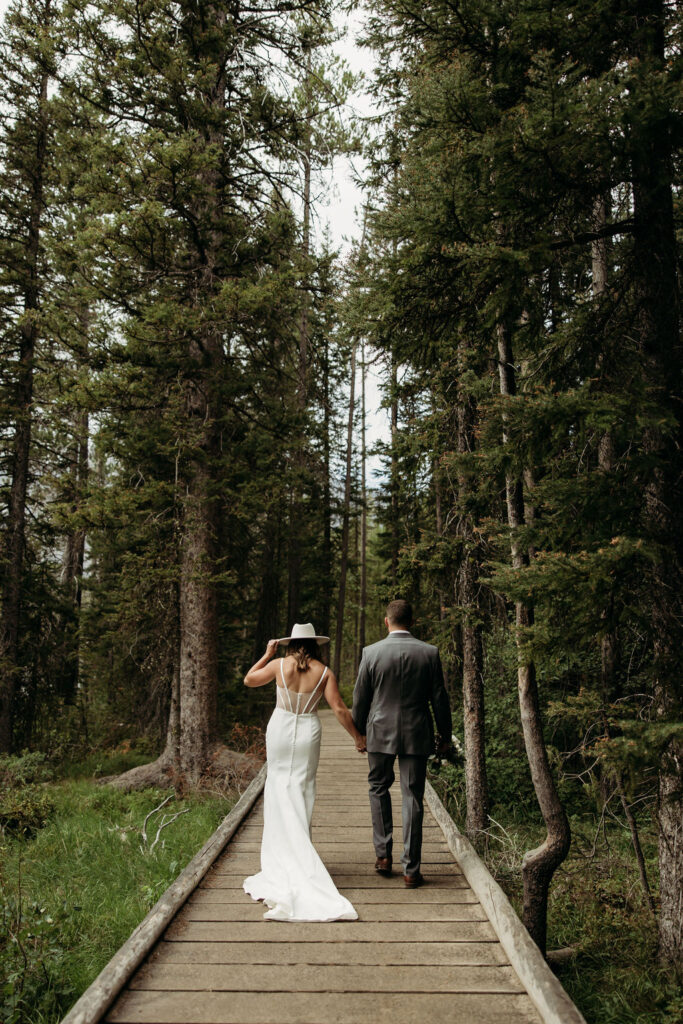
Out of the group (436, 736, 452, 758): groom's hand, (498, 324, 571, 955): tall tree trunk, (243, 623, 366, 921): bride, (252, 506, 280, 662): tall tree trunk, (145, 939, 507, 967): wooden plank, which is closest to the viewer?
(145, 939, 507, 967): wooden plank

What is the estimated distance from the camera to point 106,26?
36.9 feet

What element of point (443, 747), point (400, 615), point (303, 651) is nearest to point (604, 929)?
point (443, 747)

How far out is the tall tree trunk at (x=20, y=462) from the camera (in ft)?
46.8

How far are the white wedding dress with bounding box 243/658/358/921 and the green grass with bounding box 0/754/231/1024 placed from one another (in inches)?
62.4

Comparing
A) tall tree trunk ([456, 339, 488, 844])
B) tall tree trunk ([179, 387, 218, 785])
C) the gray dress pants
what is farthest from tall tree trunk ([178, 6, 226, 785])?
the gray dress pants

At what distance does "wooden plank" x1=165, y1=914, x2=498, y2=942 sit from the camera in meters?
4.41

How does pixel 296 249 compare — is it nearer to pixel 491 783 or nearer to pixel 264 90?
pixel 264 90

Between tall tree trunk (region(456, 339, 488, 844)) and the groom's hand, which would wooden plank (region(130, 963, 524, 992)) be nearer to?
the groom's hand

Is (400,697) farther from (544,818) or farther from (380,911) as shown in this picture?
(544,818)

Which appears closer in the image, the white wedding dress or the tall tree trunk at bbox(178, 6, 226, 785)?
the white wedding dress

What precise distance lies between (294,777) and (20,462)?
38.7 ft

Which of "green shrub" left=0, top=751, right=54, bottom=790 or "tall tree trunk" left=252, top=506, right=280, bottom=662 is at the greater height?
"tall tree trunk" left=252, top=506, right=280, bottom=662

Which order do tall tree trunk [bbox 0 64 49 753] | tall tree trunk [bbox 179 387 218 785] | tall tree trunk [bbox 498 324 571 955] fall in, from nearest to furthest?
1. tall tree trunk [bbox 498 324 571 955]
2. tall tree trunk [bbox 179 387 218 785]
3. tall tree trunk [bbox 0 64 49 753]

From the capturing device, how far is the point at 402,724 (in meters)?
5.50
